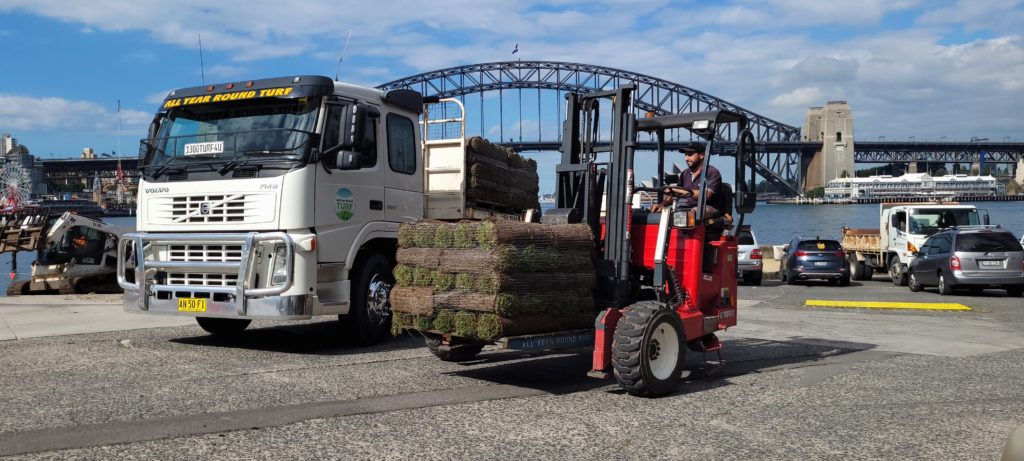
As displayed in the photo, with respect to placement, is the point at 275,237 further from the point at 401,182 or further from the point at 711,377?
the point at 711,377

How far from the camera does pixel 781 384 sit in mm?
8508

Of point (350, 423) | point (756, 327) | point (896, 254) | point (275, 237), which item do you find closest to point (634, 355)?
point (350, 423)

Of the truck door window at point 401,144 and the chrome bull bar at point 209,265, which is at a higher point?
the truck door window at point 401,144

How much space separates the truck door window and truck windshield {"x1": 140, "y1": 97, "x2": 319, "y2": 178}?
122 centimetres

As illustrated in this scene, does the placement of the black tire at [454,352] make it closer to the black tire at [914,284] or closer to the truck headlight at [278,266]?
the truck headlight at [278,266]

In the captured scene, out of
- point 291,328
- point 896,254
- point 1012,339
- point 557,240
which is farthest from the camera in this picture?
point 896,254

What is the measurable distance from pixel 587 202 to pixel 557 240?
114 centimetres

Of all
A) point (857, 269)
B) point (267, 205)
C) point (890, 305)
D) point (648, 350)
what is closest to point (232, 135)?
point (267, 205)

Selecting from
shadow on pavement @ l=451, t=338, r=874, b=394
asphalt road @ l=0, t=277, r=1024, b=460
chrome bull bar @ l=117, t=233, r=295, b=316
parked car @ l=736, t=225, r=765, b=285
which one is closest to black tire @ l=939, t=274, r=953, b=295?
parked car @ l=736, t=225, r=765, b=285

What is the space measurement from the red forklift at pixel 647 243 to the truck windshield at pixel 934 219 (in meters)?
17.7

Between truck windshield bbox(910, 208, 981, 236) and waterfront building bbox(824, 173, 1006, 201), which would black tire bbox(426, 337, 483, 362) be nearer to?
truck windshield bbox(910, 208, 981, 236)

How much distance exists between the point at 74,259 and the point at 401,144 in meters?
14.2

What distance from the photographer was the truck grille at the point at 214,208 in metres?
9.56

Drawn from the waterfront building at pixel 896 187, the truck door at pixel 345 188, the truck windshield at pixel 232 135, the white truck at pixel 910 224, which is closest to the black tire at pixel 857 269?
the white truck at pixel 910 224
